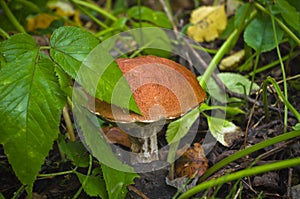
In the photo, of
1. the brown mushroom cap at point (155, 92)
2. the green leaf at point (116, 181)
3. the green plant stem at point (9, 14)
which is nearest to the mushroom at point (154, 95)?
the brown mushroom cap at point (155, 92)

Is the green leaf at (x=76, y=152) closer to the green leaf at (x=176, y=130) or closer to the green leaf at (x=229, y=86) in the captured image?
the green leaf at (x=176, y=130)

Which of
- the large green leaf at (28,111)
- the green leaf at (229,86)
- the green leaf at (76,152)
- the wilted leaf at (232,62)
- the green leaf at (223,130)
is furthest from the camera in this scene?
the wilted leaf at (232,62)

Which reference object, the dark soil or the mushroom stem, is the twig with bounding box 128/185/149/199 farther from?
the mushroom stem

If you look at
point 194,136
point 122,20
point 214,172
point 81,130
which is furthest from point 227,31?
point 81,130

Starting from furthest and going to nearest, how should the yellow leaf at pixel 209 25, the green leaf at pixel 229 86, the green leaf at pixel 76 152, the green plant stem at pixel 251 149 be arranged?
the yellow leaf at pixel 209 25
the green leaf at pixel 229 86
the green leaf at pixel 76 152
the green plant stem at pixel 251 149

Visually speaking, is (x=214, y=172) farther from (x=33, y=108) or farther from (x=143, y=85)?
(x=33, y=108)

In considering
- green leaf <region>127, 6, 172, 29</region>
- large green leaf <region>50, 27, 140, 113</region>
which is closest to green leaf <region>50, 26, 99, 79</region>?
large green leaf <region>50, 27, 140, 113</region>
